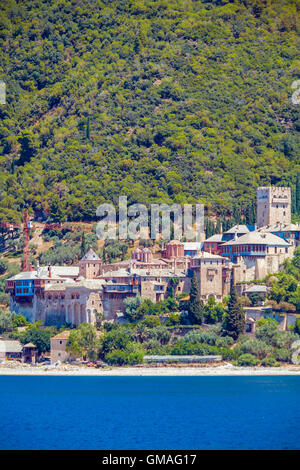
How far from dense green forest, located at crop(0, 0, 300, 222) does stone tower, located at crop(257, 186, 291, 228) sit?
5.79 meters

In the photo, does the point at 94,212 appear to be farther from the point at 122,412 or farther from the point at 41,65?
the point at 122,412

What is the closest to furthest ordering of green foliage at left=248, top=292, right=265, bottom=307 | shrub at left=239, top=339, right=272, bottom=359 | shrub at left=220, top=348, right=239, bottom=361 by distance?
shrub at left=220, top=348, right=239, bottom=361
shrub at left=239, top=339, right=272, bottom=359
green foliage at left=248, top=292, right=265, bottom=307

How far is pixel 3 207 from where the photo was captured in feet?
449

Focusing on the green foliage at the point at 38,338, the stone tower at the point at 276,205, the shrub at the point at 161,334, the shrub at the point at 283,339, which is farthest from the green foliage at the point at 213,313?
the stone tower at the point at 276,205

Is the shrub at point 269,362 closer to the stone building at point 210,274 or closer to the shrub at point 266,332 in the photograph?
the shrub at point 266,332

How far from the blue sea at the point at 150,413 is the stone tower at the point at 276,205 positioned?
24.0m

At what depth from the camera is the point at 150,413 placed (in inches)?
2835

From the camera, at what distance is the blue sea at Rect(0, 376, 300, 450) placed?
62625mm

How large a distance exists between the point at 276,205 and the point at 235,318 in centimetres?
2043

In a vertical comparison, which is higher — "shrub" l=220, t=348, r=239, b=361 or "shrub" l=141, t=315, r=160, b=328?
"shrub" l=141, t=315, r=160, b=328

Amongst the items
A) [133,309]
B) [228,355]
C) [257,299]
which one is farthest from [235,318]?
[133,309]

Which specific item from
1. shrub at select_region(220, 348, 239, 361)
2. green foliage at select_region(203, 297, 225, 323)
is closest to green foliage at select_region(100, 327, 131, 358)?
green foliage at select_region(203, 297, 225, 323)

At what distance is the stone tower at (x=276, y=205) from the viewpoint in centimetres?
10719

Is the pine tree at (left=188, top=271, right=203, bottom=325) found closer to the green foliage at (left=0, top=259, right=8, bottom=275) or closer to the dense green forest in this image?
the dense green forest
